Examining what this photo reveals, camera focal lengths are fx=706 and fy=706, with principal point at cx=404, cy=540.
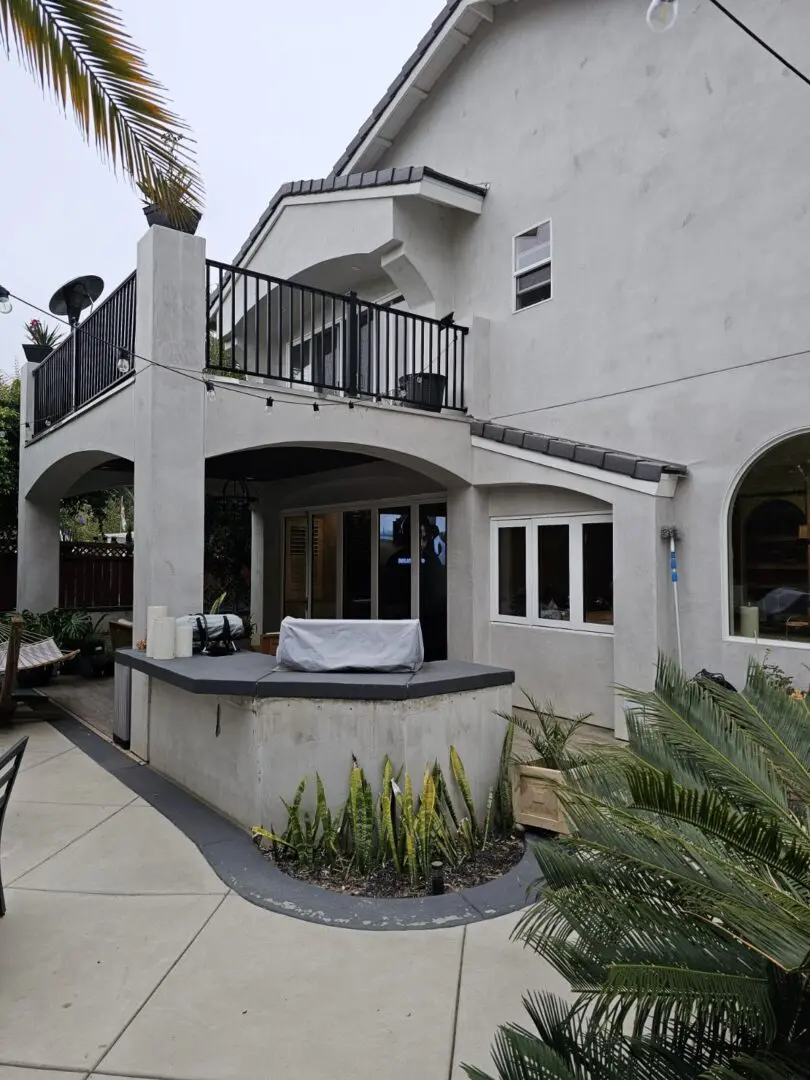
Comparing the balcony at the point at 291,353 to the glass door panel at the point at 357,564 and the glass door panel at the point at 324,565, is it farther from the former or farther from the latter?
the glass door panel at the point at 324,565

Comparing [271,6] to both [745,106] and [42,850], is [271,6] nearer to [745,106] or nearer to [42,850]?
[745,106]

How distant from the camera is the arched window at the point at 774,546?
618 cm

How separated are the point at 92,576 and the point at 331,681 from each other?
11417 mm

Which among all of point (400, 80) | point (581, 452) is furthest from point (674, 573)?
point (400, 80)

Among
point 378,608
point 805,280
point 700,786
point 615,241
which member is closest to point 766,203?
point 805,280

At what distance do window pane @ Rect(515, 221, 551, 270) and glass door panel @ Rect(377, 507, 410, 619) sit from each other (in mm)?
3689

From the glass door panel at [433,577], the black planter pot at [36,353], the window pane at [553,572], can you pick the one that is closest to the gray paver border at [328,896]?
the window pane at [553,572]

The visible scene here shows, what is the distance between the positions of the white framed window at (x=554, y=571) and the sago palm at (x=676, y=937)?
5.41 m

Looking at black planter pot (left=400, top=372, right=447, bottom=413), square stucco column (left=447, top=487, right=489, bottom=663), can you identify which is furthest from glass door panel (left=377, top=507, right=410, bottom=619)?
black planter pot (left=400, top=372, right=447, bottom=413)

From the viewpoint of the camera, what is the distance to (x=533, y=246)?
28.6ft

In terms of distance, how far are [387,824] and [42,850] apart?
7.22 ft

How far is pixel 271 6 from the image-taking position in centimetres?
668

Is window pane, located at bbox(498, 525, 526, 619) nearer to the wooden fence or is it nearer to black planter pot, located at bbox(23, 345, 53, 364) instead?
black planter pot, located at bbox(23, 345, 53, 364)

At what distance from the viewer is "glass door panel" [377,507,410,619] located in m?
10.4
